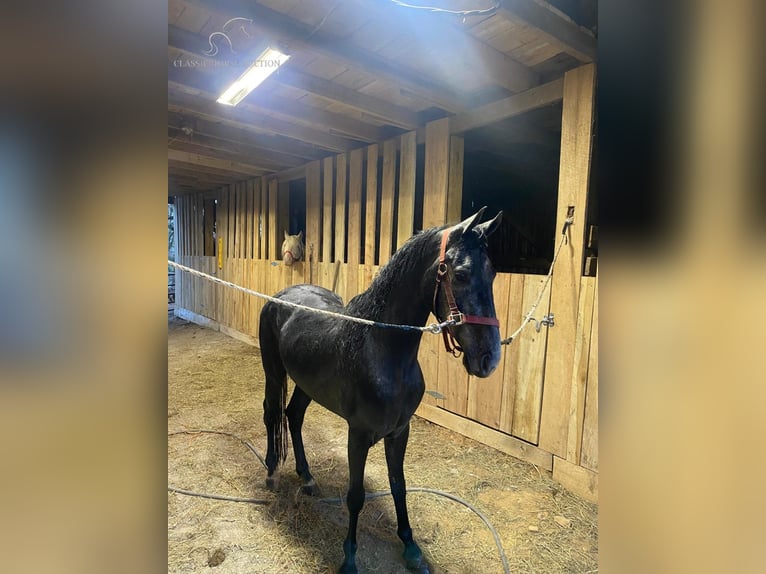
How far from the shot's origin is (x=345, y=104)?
2625mm

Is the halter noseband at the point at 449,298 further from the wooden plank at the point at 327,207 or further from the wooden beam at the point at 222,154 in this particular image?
the wooden beam at the point at 222,154

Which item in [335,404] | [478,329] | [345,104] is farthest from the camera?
[345,104]

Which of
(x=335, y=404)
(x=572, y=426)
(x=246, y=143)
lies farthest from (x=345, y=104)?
(x=572, y=426)

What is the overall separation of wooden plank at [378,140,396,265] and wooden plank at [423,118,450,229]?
0.47m

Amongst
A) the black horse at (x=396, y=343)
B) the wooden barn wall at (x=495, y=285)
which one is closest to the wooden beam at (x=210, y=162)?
the wooden barn wall at (x=495, y=285)

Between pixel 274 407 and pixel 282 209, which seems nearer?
pixel 274 407

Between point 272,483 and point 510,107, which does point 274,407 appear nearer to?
point 272,483

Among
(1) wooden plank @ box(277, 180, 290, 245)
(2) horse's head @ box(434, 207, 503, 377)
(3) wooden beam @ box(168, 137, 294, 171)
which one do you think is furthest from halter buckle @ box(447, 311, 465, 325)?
(1) wooden plank @ box(277, 180, 290, 245)

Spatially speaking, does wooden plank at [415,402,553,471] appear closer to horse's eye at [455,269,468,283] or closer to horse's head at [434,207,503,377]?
horse's head at [434,207,503,377]

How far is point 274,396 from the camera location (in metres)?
2.21

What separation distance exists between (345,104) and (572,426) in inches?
106

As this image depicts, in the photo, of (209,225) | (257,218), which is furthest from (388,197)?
(209,225)

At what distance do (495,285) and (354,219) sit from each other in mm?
1839
